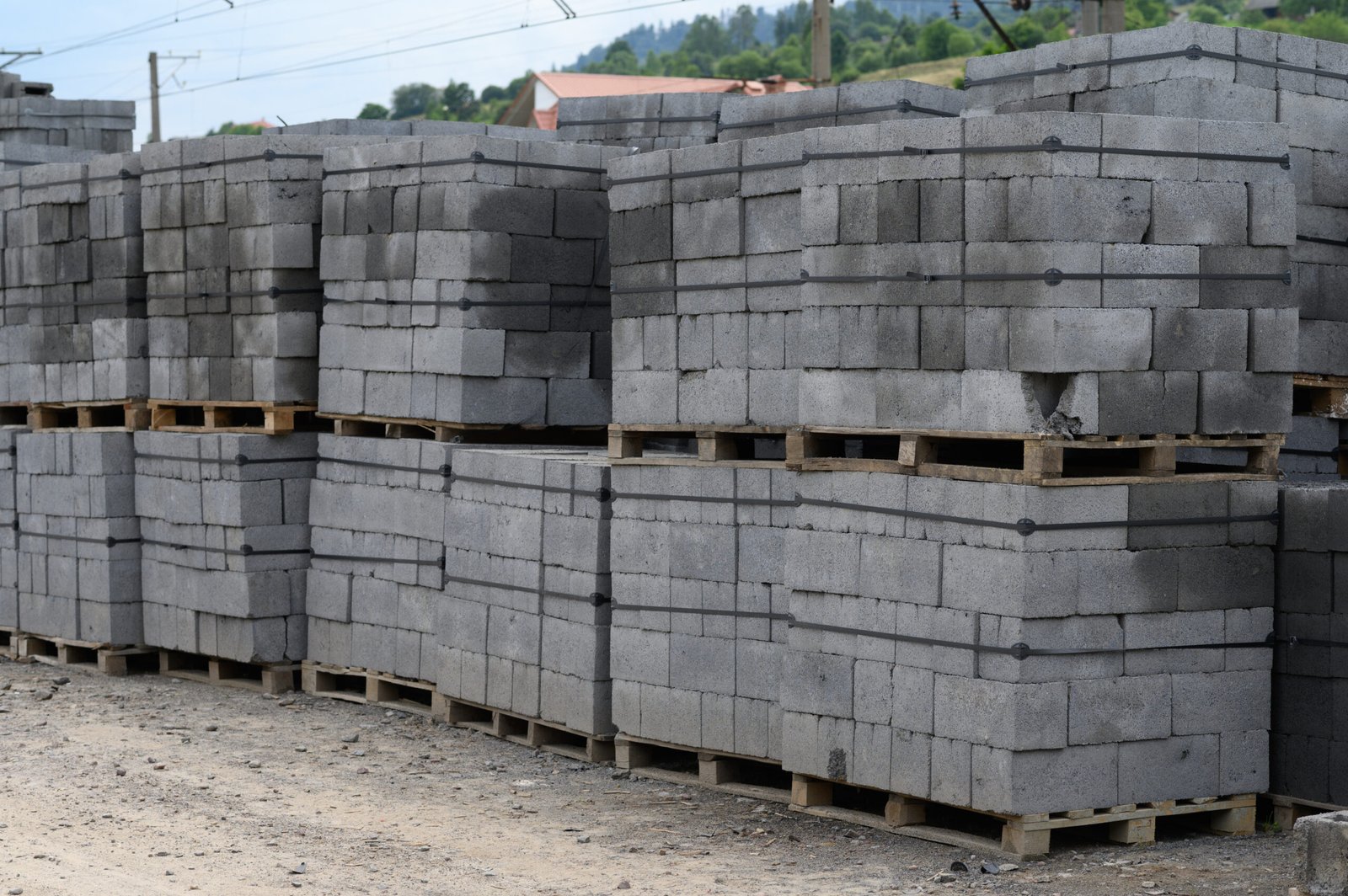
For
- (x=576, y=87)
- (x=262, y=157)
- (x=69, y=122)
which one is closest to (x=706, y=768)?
(x=262, y=157)

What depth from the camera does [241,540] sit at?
9867 mm

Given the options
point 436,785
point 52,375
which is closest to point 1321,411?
point 436,785

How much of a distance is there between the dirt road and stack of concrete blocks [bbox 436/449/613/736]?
33 centimetres

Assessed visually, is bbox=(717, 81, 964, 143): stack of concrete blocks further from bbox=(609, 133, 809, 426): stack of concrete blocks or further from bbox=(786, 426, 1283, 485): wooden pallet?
bbox=(786, 426, 1283, 485): wooden pallet

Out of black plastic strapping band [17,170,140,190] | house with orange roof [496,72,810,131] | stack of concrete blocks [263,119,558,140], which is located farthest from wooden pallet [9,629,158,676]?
house with orange roof [496,72,810,131]

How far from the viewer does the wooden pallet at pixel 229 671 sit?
10.1m

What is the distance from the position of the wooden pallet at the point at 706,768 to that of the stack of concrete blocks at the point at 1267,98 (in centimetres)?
309

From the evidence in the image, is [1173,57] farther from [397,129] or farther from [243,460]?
[397,129]

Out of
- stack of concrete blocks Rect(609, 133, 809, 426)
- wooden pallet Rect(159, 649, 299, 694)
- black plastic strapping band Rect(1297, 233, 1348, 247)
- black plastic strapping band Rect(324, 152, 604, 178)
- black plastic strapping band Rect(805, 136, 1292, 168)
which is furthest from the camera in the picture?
wooden pallet Rect(159, 649, 299, 694)

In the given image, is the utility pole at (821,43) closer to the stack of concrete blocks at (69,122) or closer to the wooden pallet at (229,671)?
→ the stack of concrete blocks at (69,122)

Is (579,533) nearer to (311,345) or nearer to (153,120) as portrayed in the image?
(311,345)

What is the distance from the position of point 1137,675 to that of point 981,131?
7.19 ft

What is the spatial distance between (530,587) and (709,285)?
188cm

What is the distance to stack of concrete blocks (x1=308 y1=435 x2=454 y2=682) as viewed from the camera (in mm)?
9109
